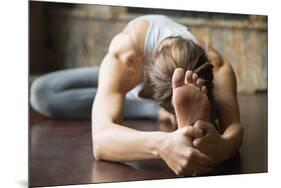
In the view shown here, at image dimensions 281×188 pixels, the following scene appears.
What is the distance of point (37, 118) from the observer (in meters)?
1.56

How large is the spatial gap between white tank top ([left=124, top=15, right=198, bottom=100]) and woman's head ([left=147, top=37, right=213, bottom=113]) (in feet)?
0.06

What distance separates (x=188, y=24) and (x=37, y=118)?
717mm

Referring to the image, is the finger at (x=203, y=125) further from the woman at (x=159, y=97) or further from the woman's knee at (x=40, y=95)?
the woman's knee at (x=40, y=95)

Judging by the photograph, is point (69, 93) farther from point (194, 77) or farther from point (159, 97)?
point (194, 77)

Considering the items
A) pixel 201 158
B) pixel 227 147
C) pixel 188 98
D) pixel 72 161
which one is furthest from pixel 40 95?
pixel 227 147

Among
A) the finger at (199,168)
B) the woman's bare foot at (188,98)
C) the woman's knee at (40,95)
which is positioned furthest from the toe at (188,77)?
the woman's knee at (40,95)

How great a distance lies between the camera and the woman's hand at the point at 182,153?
168cm

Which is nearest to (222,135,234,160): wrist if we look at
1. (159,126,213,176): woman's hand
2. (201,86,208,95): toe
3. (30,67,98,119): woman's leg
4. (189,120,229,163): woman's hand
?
(189,120,229,163): woman's hand

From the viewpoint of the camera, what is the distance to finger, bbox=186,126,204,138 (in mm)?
1705

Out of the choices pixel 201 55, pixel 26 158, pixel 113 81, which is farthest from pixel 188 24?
pixel 26 158

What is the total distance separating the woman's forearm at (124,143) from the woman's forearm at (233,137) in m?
0.29

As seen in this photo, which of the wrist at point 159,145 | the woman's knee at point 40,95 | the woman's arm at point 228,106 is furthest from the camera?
the woman's arm at point 228,106

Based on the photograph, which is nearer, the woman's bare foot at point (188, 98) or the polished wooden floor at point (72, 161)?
the polished wooden floor at point (72, 161)

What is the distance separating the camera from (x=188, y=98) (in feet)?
5.60
